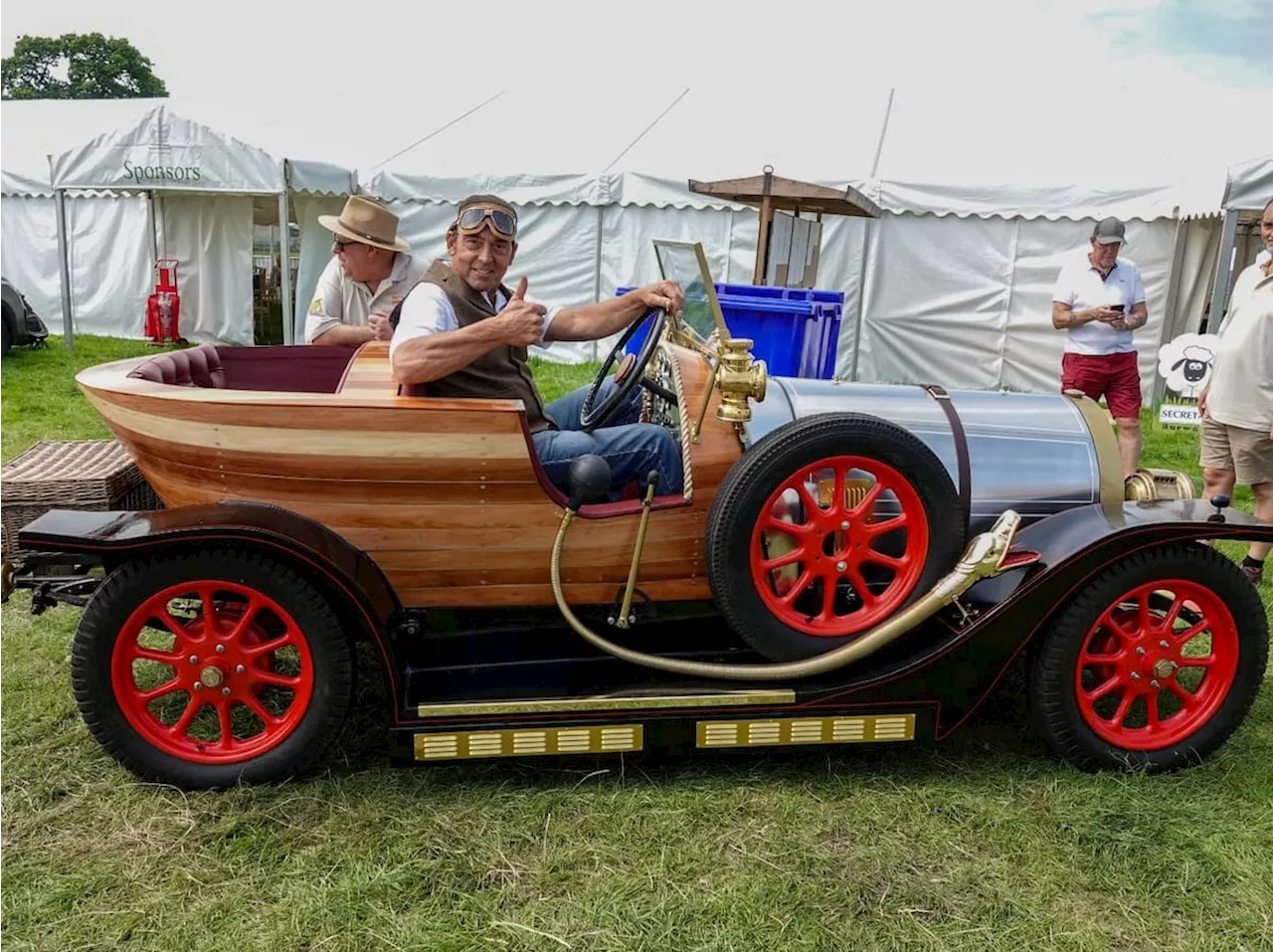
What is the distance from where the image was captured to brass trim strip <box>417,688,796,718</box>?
2.50m

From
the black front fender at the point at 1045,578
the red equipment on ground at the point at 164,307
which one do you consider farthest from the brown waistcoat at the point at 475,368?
the red equipment on ground at the point at 164,307

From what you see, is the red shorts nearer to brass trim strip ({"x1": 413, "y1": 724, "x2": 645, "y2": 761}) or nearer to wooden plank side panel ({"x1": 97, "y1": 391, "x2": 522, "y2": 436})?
brass trim strip ({"x1": 413, "y1": 724, "x2": 645, "y2": 761})

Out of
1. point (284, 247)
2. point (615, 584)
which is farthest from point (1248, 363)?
point (284, 247)

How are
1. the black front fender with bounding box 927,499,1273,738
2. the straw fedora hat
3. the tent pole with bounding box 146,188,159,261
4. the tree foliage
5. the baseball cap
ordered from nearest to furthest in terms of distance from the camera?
1. the black front fender with bounding box 927,499,1273,738
2. the straw fedora hat
3. the baseball cap
4. the tent pole with bounding box 146,188,159,261
5. the tree foliage

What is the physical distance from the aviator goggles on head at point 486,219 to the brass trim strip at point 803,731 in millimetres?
1474

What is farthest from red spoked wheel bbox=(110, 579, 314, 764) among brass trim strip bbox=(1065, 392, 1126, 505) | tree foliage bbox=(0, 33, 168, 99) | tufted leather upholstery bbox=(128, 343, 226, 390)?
tree foliage bbox=(0, 33, 168, 99)

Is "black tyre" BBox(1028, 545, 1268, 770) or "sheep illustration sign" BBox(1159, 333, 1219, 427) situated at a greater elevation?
"sheep illustration sign" BBox(1159, 333, 1219, 427)

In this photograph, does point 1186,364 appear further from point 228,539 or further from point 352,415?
point 228,539

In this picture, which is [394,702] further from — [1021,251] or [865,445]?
[1021,251]

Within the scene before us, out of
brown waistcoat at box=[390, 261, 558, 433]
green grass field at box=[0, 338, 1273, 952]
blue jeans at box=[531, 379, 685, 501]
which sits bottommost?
green grass field at box=[0, 338, 1273, 952]

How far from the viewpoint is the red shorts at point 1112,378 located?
577cm

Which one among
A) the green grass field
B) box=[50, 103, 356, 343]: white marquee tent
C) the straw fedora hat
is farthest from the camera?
box=[50, 103, 356, 343]: white marquee tent

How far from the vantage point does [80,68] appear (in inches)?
1946

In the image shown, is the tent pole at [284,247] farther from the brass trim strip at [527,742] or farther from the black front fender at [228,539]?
the brass trim strip at [527,742]
